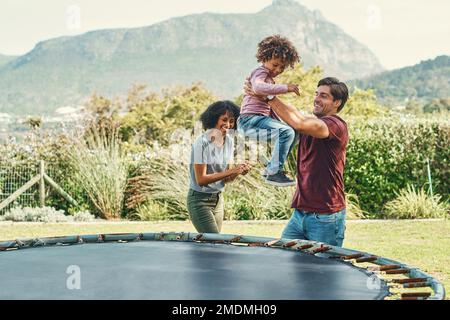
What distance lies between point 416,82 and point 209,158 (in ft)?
184

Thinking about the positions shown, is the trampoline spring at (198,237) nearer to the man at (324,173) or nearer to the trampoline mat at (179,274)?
the trampoline mat at (179,274)

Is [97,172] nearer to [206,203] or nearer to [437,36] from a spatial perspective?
[206,203]

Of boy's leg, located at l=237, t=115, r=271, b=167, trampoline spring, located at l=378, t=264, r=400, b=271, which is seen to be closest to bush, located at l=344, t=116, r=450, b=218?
boy's leg, located at l=237, t=115, r=271, b=167

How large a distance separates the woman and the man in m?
0.52

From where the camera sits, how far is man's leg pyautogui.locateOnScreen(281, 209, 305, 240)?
3.44m

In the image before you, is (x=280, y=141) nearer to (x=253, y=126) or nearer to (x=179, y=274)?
(x=253, y=126)

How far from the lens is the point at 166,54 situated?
10900 cm

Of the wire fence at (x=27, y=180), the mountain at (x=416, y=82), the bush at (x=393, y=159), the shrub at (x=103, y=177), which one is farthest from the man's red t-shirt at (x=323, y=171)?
the mountain at (x=416, y=82)

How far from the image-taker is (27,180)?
10.3 m

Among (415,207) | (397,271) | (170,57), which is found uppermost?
(170,57)

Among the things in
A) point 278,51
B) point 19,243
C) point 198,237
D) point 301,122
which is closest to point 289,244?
point 198,237

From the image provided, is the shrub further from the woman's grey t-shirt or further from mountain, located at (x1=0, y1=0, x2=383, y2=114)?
mountain, located at (x1=0, y1=0, x2=383, y2=114)
